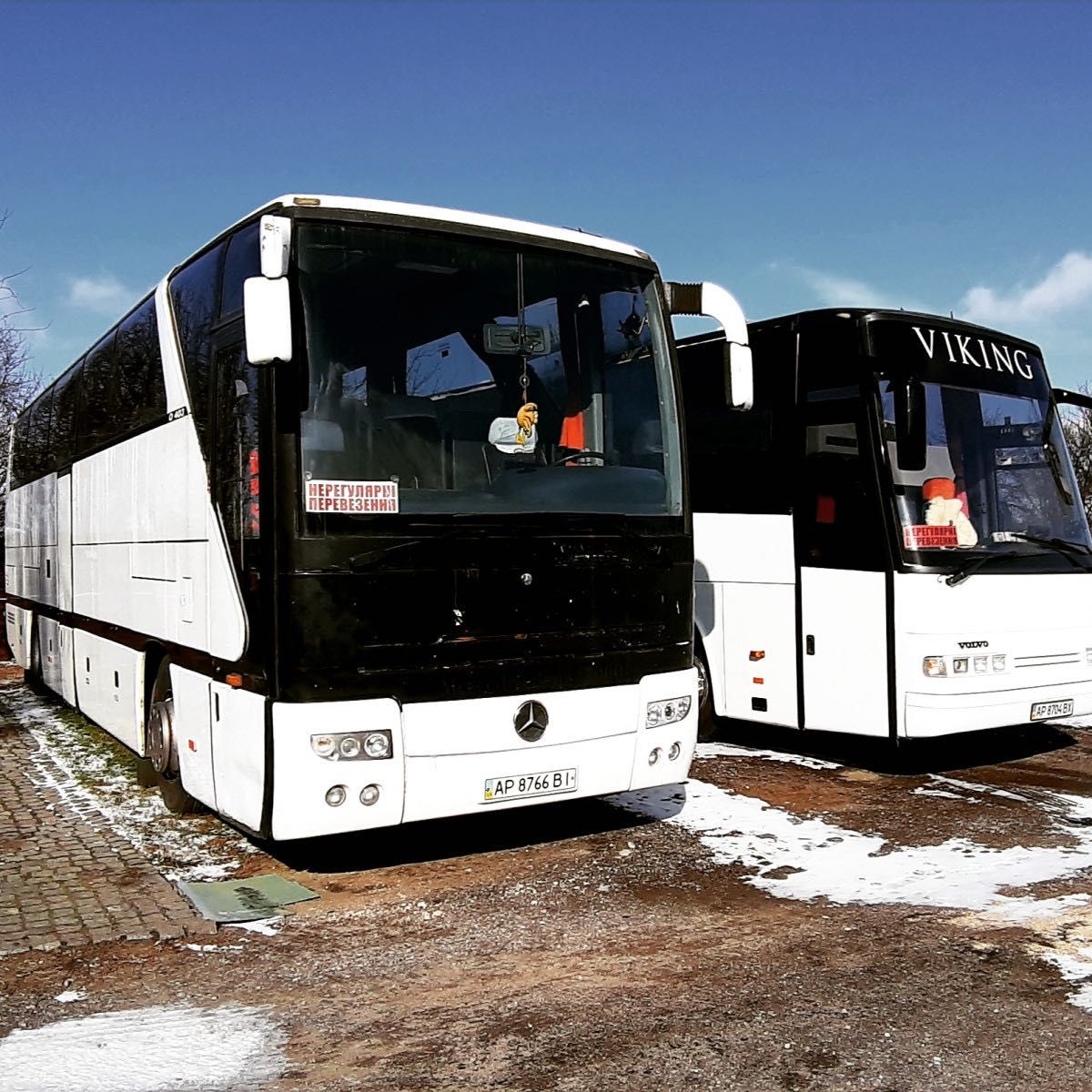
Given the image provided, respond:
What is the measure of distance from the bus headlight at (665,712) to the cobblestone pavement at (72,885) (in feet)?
8.32

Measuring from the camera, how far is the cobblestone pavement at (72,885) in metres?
6.04

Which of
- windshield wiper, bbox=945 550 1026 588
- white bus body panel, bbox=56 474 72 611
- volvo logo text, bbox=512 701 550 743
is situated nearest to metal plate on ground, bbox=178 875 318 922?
volvo logo text, bbox=512 701 550 743

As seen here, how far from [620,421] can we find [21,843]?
447 centimetres

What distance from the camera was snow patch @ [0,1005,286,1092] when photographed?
Answer: 4273 millimetres

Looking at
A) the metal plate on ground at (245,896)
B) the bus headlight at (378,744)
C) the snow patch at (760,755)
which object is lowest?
the metal plate on ground at (245,896)

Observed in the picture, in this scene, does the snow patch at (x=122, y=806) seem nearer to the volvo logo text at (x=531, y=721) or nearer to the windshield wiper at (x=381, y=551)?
the volvo logo text at (x=531, y=721)

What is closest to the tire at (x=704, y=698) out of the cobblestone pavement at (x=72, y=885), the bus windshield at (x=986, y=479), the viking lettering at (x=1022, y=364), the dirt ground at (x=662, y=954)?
the dirt ground at (x=662, y=954)

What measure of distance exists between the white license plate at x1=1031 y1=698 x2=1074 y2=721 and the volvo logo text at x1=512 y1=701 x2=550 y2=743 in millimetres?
4259

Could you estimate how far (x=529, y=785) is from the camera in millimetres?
6617

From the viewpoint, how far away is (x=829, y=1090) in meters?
4.10

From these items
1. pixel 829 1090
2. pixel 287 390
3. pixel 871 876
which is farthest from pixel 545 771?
pixel 829 1090

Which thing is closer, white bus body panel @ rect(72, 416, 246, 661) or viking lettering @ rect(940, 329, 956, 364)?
white bus body panel @ rect(72, 416, 246, 661)

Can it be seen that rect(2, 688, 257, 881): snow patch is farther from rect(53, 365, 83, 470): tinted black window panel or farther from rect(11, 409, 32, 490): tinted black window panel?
rect(11, 409, 32, 490): tinted black window panel

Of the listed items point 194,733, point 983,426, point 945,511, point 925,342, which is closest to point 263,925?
point 194,733
